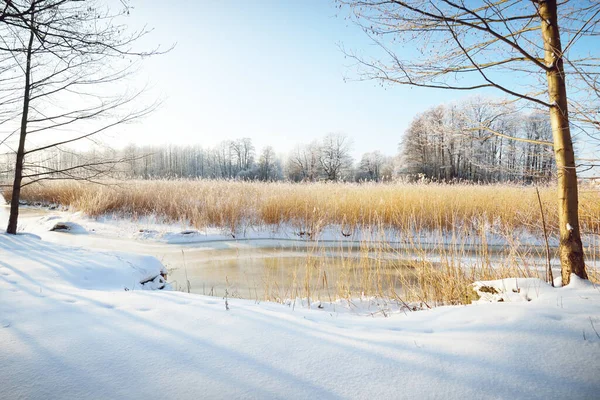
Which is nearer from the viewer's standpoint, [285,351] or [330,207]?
[285,351]

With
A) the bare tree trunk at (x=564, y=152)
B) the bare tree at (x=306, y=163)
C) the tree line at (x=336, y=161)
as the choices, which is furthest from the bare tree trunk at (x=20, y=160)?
the bare tree at (x=306, y=163)

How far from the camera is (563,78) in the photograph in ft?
6.51

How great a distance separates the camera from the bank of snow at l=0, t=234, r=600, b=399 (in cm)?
87

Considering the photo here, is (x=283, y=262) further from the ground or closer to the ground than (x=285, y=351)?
closer to the ground

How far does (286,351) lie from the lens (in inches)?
42.8

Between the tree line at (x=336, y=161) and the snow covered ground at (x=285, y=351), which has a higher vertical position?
the tree line at (x=336, y=161)

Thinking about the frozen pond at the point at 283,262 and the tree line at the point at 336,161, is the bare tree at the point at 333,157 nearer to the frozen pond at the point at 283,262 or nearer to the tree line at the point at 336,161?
the tree line at the point at 336,161

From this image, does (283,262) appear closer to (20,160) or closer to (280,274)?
(280,274)

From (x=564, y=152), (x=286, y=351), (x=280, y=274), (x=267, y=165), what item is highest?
(x=267, y=165)

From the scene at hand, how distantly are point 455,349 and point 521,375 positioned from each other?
0.21 m

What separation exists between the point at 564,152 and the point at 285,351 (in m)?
2.33

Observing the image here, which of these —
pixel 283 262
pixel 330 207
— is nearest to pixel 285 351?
pixel 283 262

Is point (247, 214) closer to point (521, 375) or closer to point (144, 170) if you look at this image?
point (521, 375)

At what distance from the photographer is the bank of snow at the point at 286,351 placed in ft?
2.87
